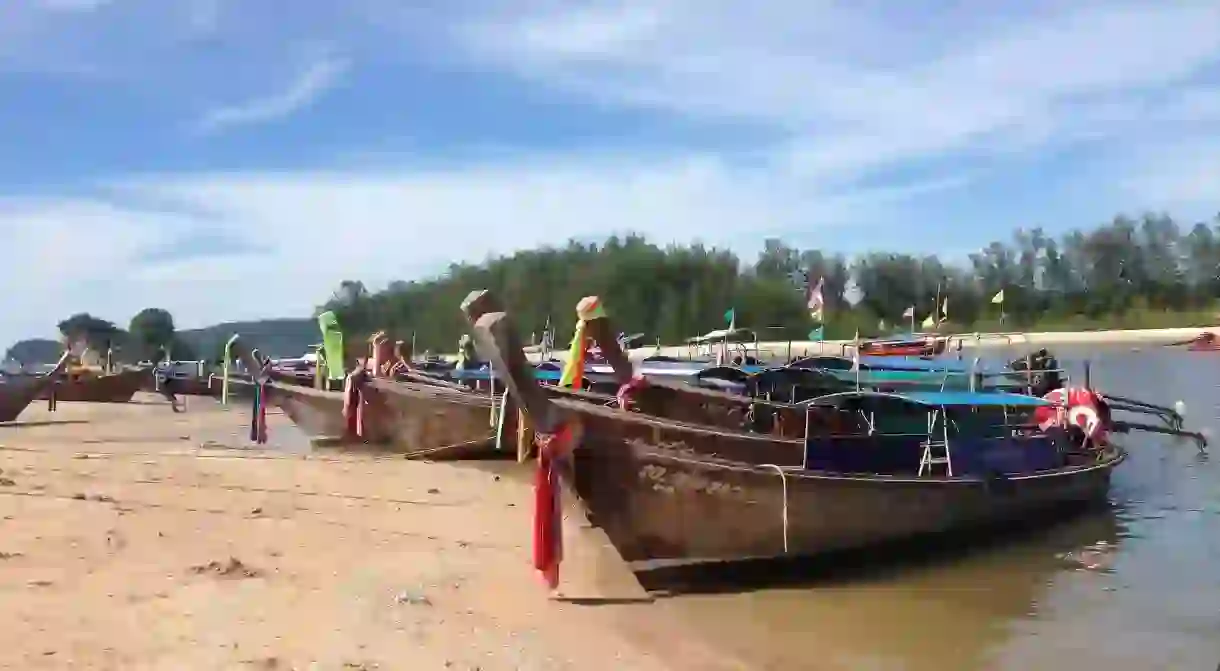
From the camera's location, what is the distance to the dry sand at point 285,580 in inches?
226

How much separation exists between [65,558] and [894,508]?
7393 millimetres

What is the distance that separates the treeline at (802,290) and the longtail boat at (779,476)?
6020 cm

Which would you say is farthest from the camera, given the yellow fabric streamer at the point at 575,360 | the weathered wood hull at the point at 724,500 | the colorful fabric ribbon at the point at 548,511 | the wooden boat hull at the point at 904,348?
the wooden boat hull at the point at 904,348

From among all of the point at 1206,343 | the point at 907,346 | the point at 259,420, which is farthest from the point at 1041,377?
the point at 1206,343

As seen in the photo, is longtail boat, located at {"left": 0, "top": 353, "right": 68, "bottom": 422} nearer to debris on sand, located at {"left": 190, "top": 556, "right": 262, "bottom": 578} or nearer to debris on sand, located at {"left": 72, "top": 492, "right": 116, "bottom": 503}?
debris on sand, located at {"left": 72, "top": 492, "right": 116, "bottom": 503}

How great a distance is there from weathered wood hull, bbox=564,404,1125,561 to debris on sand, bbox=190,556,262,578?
2.65 meters

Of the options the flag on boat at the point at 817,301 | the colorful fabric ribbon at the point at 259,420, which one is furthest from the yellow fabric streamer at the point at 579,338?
the colorful fabric ribbon at the point at 259,420

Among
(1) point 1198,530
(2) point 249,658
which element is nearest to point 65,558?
(2) point 249,658

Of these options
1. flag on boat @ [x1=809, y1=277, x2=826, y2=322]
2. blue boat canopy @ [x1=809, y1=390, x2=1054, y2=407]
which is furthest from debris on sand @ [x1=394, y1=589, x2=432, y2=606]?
flag on boat @ [x1=809, y1=277, x2=826, y2=322]

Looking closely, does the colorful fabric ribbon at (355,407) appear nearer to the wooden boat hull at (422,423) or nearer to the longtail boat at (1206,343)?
the wooden boat hull at (422,423)

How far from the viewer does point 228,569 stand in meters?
7.22

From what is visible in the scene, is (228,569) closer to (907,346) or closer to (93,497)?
(93,497)

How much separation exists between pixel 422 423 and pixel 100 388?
18.9 metres

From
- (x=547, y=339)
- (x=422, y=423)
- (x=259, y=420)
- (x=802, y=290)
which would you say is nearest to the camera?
(x=422, y=423)
